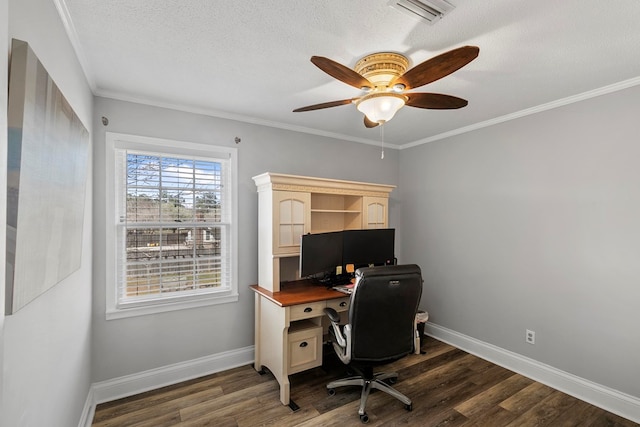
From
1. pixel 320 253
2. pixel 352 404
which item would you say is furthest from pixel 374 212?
pixel 352 404

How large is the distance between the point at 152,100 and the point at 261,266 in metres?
1.78

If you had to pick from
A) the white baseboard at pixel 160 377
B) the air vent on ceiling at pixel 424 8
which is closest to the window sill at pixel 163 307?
the white baseboard at pixel 160 377

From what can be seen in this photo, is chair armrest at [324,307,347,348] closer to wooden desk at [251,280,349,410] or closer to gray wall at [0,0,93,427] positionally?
wooden desk at [251,280,349,410]

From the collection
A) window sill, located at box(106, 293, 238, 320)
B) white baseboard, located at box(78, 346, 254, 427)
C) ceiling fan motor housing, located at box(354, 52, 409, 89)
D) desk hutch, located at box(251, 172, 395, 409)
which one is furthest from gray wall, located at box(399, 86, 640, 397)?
window sill, located at box(106, 293, 238, 320)

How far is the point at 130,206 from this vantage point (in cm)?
260

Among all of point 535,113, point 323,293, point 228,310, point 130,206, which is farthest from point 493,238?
point 130,206

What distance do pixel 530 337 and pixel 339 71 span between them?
9.74ft

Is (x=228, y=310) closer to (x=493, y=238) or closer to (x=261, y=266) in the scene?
(x=261, y=266)

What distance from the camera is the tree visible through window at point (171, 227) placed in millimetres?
2605

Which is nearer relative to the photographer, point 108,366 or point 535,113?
point 108,366

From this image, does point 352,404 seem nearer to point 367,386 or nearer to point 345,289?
point 367,386

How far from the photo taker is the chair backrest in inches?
84.0

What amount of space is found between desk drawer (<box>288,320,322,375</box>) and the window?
795 millimetres

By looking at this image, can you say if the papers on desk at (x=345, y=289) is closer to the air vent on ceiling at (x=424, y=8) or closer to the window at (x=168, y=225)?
the window at (x=168, y=225)
